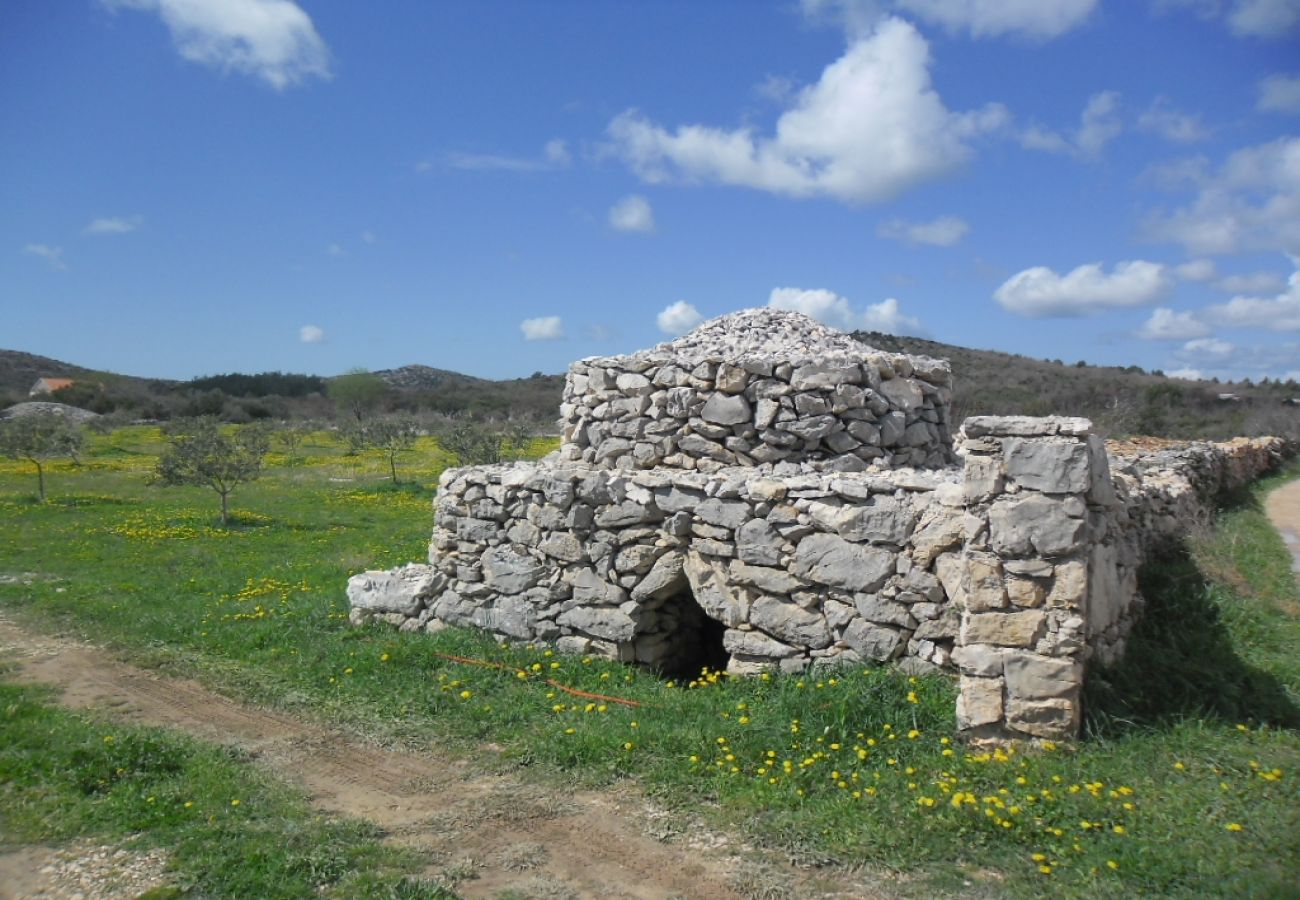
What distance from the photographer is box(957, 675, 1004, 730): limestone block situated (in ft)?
17.6

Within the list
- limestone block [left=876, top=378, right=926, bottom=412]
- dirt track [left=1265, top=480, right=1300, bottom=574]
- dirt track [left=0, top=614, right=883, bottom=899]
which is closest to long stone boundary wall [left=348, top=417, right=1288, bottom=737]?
limestone block [left=876, top=378, right=926, bottom=412]

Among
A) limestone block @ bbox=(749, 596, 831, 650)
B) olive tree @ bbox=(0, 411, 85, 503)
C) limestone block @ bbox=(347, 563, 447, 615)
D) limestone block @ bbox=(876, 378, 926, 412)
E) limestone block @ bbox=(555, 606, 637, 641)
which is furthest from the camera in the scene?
olive tree @ bbox=(0, 411, 85, 503)

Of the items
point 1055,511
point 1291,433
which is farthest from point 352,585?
point 1291,433

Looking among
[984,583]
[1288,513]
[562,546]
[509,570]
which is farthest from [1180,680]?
[1288,513]

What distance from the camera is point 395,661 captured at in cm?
784

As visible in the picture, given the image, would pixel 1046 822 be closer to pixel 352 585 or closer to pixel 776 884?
pixel 776 884

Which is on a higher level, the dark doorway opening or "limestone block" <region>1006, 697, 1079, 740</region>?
"limestone block" <region>1006, 697, 1079, 740</region>

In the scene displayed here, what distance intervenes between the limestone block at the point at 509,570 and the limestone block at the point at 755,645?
200 cm

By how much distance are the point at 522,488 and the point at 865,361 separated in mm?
3372

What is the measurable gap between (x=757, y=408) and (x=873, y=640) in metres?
2.42

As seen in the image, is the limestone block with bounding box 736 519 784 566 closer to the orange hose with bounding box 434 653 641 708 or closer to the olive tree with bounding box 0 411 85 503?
the orange hose with bounding box 434 653 641 708

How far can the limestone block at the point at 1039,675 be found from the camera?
5211mm

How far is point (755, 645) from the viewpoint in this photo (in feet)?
22.9

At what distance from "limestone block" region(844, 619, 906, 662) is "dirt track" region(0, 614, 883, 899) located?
82.8 inches
